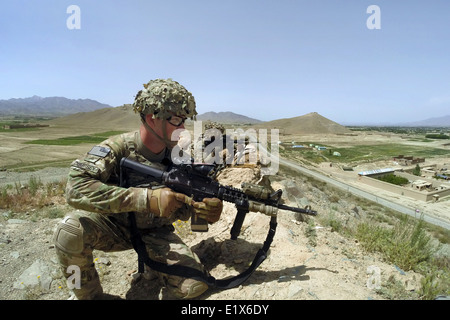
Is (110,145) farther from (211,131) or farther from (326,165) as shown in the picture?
(326,165)

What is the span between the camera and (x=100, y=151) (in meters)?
3.11

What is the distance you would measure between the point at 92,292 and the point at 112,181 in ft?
4.77

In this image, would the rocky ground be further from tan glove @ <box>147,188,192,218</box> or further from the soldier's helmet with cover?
the soldier's helmet with cover

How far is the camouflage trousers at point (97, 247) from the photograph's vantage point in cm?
299

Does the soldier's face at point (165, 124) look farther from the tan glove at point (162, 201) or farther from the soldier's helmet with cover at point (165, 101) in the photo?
the tan glove at point (162, 201)

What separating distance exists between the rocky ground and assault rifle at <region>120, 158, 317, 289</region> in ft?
1.26

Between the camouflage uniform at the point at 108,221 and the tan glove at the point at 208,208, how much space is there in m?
0.61

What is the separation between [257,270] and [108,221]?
2.25 m

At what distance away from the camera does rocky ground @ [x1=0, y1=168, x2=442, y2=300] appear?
10.3ft

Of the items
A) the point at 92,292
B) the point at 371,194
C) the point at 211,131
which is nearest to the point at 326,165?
the point at 371,194

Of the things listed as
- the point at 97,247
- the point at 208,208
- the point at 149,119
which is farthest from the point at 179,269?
the point at 149,119

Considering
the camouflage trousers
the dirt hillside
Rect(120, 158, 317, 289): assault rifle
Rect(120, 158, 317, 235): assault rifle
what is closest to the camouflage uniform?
the camouflage trousers

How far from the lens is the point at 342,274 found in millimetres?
3510
